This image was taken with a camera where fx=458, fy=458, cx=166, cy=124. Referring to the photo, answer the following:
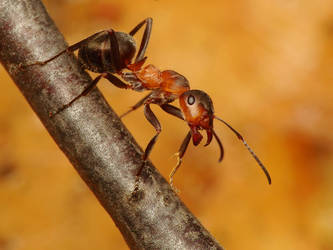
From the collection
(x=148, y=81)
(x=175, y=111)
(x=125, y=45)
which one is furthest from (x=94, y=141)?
(x=148, y=81)

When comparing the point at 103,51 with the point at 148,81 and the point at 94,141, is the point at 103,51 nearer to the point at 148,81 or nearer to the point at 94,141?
the point at 148,81

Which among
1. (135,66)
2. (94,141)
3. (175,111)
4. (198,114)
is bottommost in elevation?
(94,141)

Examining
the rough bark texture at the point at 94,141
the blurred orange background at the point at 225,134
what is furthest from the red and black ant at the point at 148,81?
the rough bark texture at the point at 94,141

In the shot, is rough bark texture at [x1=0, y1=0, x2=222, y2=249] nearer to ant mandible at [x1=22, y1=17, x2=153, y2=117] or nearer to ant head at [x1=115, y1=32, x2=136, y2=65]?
Answer: ant mandible at [x1=22, y1=17, x2=153, y2=117]

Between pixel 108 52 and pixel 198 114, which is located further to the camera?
pixel 108 52

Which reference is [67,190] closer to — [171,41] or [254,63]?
[171,41]

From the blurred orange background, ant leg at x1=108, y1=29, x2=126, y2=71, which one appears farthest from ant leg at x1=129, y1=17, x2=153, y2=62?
the blurred orange background
